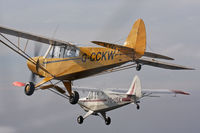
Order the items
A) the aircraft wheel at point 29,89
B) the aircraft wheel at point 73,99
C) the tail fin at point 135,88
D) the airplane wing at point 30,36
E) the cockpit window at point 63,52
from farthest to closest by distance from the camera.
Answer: the tail fin at point 135,88
the aircraft wheel at point 73,99
the aircraft wheel at point 29,89
the airplane wing at point 30,36
the cockpit window at point 63,52

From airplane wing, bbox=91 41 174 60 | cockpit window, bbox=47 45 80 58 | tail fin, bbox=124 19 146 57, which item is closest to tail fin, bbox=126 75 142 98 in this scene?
cockpit window, bbox=47 45 80 58

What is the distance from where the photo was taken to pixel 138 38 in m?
20.2

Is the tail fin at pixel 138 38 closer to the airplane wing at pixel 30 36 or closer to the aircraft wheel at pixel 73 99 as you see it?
the airplane wing at pixel 30 36

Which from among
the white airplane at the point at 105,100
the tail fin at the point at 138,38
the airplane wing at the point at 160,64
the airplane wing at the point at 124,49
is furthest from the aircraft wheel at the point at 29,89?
the white airplane at the point at 105,100

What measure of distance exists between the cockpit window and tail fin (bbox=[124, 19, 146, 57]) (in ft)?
8.35

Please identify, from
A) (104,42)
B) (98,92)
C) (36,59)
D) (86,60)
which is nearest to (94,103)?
(98,92)

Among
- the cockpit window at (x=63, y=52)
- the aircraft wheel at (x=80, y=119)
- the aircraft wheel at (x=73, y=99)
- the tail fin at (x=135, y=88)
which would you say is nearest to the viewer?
the cockpit window at (x=63, y=52)

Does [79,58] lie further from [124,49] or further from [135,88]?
[135,88]

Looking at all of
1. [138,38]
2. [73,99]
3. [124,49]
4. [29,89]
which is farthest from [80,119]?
[124,49]

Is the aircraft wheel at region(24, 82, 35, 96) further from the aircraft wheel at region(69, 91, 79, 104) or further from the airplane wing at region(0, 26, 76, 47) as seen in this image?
the airplane wing at region(0, 26, 76, 47)

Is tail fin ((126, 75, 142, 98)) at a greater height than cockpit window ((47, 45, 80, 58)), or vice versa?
cockpit window ((47, 45, 80, 58))

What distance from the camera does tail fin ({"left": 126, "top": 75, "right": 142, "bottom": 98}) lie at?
35809 millimetres

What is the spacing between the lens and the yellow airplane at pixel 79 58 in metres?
19.9

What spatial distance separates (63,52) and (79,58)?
1239 mm
